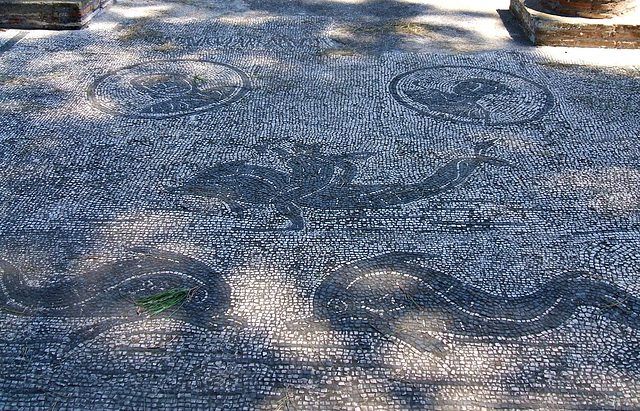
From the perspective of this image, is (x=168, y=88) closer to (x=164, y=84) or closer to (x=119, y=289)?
(x=164, y=84)

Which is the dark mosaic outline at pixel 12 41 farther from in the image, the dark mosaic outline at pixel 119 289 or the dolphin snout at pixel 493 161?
the dolphin snout at pixel 493 161

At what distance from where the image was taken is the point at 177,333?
106 inches

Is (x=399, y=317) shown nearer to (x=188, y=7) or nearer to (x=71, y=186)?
(x=71, y=186)

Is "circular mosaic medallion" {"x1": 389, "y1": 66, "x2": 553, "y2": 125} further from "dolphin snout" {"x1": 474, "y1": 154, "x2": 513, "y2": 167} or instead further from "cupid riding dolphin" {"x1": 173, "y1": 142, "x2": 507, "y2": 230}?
"cupid riding dolphin" {"x1": 173, "y1": 142, "x2": 507, "y2": 230}

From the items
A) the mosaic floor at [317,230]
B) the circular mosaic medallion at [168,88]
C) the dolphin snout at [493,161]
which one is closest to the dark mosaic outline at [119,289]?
the mosaic floor at [317,230]

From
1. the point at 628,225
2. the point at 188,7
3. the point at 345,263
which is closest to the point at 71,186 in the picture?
the point at 345,263

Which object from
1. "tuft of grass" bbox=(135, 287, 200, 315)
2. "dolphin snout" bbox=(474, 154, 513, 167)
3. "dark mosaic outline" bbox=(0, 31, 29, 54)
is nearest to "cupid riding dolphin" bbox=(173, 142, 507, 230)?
"dolphin snout" bbox=(474, 154, 513, 167)

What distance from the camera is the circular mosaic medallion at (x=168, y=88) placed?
15.6ft

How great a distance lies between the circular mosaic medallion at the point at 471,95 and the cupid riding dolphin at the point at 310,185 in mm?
764

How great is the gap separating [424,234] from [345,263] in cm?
53

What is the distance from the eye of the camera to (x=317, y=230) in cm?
338

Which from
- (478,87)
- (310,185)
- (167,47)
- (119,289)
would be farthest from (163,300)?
(167,47)

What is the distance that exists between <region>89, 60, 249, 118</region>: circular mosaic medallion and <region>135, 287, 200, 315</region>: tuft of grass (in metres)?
2.10

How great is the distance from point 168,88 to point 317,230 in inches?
94.2
